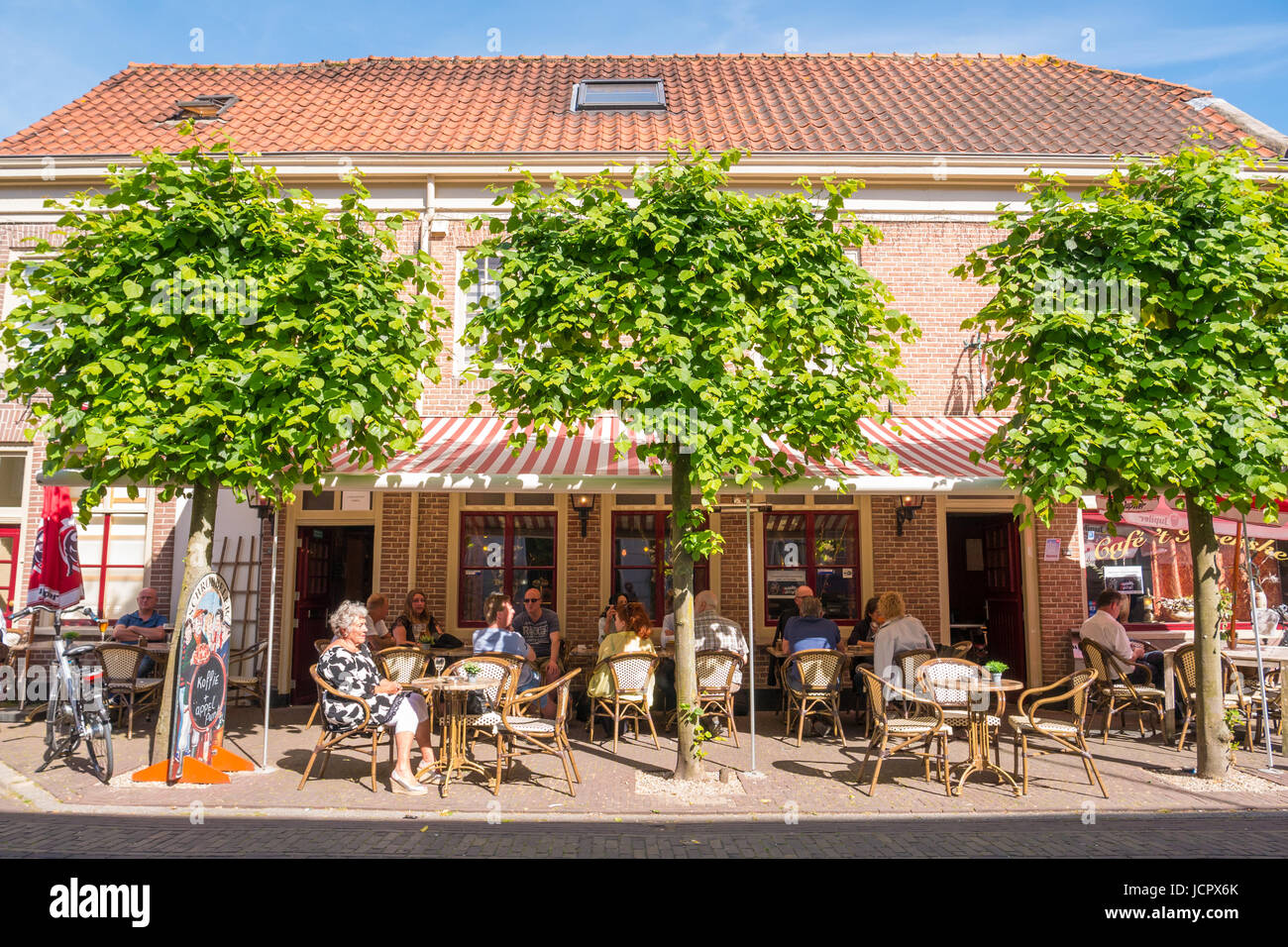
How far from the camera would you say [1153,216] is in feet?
22.2

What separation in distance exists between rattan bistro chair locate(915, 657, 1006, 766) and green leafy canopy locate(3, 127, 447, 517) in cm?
484

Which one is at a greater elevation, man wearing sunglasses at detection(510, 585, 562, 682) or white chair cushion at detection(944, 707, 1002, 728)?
man wearing sunglasses at detection(510, 585, 562, 682)

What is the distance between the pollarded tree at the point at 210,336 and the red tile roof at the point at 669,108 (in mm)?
5353

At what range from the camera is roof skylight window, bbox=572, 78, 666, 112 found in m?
13.7

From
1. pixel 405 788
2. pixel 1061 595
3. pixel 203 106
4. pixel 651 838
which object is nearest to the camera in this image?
pixel 651 838

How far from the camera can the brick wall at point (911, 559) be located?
440 inches

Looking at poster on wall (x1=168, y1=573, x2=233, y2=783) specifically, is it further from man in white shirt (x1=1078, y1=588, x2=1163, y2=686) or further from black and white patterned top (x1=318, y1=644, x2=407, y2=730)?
man in white shirt (x1=1078, y1=588, x2=1163, y2=686)

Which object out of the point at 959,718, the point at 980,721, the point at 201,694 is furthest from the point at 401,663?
the point at 980,721

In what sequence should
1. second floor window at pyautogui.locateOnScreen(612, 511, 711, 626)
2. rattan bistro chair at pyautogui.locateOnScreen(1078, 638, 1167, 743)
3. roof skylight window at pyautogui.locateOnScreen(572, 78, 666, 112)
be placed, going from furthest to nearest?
roof skylight window at pyautogui.locateOnScreen(572, 78, 666, 112)
second floor window at pyautogui.locateOnScreen(612, 511, 711, 626)
rattan bistro chair at pyautogui.locateOnScreen(1078, 638, 1167, 743)

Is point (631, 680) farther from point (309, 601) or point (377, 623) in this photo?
point (309, 601)

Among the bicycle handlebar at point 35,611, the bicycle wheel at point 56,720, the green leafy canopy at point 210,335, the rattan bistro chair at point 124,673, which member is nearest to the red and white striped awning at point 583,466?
the green leafy canopy at point 210,335

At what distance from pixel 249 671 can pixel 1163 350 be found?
35.8 feet

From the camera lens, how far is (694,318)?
636 centimetres

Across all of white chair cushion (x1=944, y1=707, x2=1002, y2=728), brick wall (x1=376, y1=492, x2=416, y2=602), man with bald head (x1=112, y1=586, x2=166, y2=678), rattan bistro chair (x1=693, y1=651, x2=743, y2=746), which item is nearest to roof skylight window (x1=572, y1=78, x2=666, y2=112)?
brick wall (x1=376, y1=492, x2=416, y2=602)
